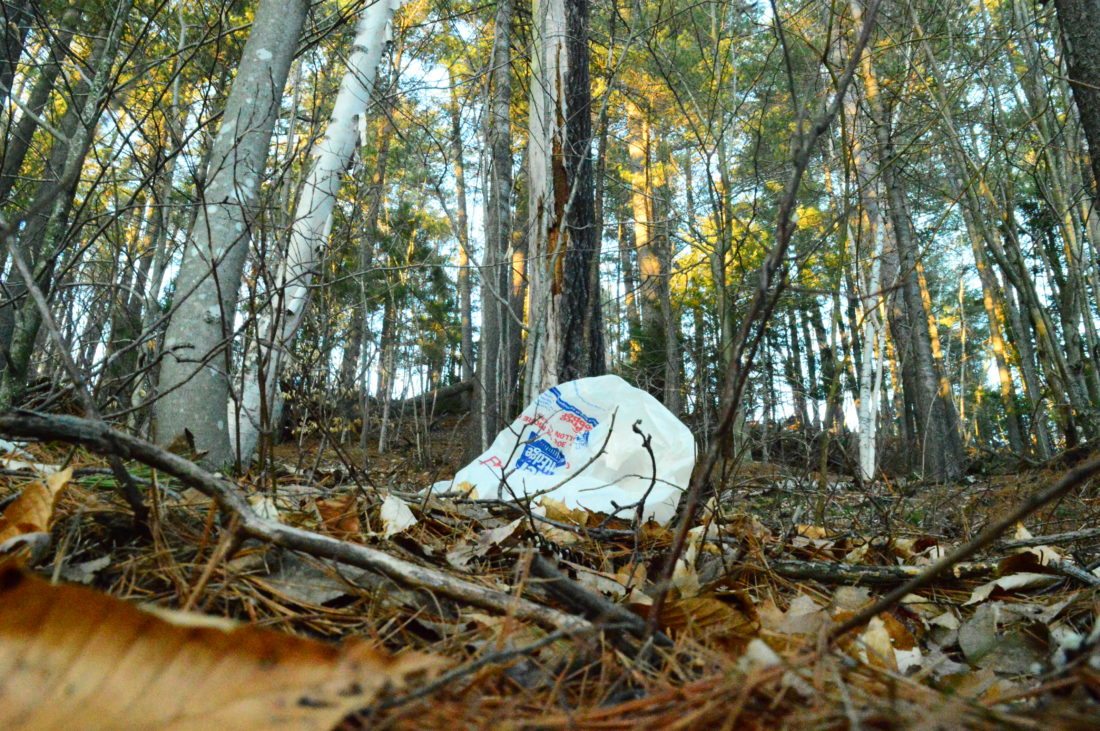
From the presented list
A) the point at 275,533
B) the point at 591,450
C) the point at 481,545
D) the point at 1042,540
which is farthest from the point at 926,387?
the point at 275,533

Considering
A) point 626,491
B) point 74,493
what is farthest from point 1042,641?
point 74,493

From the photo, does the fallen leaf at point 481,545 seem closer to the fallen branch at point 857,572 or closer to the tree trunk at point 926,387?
the fallen branch at point 857,572

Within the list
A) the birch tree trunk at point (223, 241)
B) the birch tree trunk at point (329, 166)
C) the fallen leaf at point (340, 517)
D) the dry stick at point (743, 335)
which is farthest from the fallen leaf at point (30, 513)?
the birch tree trunk at point (329, 166)

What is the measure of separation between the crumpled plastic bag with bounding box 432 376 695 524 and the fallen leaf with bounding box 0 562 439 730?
6.20ft

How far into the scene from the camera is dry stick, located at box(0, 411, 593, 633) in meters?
0.88

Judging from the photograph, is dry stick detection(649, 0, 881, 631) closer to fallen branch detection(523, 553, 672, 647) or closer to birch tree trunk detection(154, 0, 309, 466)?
fallen branch detection(523, 553, 672, 647)

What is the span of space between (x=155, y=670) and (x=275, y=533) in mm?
380

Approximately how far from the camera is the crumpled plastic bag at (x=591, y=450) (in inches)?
99.6

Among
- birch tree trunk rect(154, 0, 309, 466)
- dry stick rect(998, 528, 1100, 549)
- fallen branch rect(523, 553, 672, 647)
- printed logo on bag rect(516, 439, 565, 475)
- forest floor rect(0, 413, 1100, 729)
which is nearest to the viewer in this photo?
forest floor rect(0, 413, 1100, 729)

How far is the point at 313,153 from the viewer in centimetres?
457

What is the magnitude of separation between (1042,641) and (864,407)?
978cm

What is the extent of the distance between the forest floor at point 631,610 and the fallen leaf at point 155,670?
41 millimetres

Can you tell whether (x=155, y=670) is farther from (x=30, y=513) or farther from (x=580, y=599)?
(x=30, y=513)

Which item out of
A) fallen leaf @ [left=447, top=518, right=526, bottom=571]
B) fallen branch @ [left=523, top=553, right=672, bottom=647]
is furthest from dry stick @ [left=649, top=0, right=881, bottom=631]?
fallen leaf @ [left=447, top=518, right=526, bottom=571]
